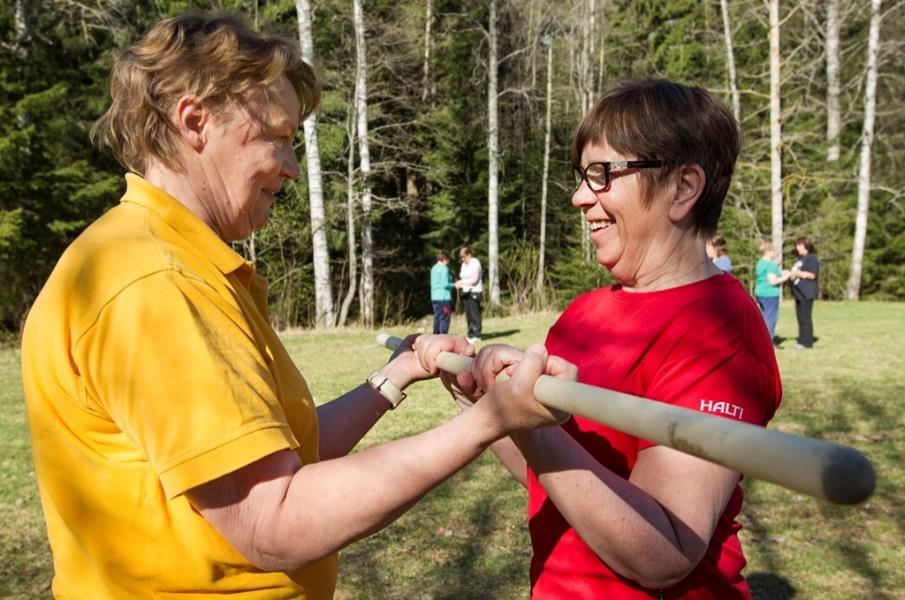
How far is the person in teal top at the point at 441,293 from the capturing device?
16.6m

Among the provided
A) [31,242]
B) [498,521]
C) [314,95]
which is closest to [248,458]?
[314,95]

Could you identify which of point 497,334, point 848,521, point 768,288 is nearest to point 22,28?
point 497,334

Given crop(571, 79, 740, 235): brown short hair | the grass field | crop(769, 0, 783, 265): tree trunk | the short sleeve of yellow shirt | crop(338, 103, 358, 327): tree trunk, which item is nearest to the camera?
the short sleeve of yellow shirt

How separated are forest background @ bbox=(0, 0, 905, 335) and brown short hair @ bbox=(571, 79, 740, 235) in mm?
18216

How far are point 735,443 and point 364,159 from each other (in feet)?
75.8

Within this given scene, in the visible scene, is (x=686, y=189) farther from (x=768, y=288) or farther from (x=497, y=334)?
(x=497, y=334)

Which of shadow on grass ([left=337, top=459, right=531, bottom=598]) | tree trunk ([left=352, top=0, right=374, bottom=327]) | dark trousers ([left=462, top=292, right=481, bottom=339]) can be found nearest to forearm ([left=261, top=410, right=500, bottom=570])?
shadow on grass ([left=337, top=459, right=531, bottom=598])

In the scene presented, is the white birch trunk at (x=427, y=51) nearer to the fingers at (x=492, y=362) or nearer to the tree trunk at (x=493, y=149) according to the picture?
the tree trunk at (x=493, y=149)

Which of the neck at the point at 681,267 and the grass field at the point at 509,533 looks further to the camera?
the grass field at the point at 509,533

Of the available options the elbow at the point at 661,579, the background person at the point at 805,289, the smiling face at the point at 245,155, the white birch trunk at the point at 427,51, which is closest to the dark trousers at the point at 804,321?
the background person at the point at 805,289

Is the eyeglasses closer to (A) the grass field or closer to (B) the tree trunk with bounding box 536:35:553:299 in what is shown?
(A) the grass field

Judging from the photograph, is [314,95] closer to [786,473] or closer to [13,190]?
[786,473]

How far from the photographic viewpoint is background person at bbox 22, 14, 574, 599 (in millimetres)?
1288

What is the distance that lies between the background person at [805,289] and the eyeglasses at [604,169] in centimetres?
1309
